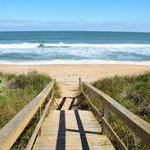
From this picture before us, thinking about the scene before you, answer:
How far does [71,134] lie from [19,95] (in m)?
4.24

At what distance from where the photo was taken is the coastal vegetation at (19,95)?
24.9ft

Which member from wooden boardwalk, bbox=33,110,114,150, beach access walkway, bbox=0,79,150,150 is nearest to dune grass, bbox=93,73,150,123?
beach access walkway, bbox=0,79,150,150

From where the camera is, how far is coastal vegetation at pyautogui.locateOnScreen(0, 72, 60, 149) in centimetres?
758

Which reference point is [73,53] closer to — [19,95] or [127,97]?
[127,97]

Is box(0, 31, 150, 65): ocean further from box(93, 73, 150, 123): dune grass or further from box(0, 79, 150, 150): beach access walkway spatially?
box(0, 79, 150, 150): beach access walkway

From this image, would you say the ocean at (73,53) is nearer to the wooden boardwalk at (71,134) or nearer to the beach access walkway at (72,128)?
the wooden boardwalk at (71,134)

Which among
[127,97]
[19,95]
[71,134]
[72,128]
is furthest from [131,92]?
[71,134]

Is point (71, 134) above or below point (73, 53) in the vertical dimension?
above

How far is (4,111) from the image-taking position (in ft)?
28.3

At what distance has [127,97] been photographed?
1195 cm

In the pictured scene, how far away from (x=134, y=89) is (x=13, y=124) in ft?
29.3

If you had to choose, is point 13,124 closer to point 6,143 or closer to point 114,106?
point 6,143

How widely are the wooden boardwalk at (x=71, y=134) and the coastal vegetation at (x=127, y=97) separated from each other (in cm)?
35

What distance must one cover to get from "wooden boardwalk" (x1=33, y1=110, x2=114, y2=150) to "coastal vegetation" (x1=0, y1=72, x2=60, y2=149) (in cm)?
28
